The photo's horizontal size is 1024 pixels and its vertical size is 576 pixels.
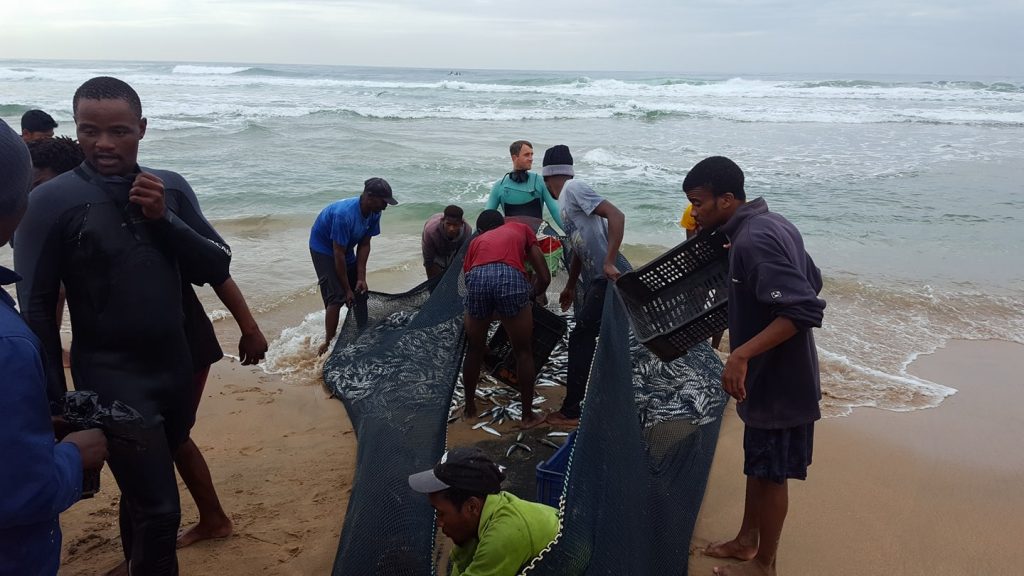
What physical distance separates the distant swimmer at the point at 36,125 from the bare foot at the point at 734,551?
20.1 ft

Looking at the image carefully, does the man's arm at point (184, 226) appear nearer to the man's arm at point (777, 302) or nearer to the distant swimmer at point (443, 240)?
the man's arm at point (777, 302)

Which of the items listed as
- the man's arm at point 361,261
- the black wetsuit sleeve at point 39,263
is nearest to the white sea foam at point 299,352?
the man's arm at point 361,261

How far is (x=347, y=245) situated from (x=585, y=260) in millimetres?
2635

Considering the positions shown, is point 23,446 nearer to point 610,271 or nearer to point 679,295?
point 679,295

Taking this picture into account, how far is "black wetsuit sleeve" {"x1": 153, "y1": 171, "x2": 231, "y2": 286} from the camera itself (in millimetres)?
3174

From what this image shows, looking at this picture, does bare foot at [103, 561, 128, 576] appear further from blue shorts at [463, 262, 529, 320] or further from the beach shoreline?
blue shorts at [463, 262, 529, 320]

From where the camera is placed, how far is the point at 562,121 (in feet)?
113

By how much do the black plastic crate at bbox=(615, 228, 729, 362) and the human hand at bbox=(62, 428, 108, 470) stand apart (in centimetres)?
336

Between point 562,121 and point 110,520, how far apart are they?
31631mm

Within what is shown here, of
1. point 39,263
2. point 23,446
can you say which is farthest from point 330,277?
point 23,446

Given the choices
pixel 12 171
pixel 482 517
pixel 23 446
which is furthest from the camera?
pixel 482 517

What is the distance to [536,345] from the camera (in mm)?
6262

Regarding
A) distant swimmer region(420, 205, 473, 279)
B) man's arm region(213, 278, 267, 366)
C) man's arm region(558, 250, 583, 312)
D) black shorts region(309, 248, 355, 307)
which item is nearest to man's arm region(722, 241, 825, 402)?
man's arm region(213, 278, 267, 366)

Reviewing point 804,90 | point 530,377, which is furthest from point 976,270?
point 804,90
